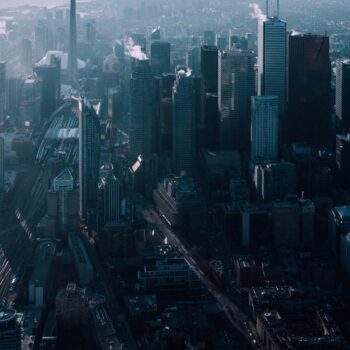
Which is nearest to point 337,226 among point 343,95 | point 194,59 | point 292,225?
point 292,225

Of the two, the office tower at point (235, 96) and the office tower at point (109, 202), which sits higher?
the office tower at point (235, 96)

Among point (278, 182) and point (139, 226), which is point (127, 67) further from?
point (139, 226)

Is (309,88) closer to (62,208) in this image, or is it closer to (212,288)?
(62,208)

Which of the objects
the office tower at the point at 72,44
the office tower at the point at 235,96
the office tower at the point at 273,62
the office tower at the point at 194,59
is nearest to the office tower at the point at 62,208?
the office tower at the point at 235,96

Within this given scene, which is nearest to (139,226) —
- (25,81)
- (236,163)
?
(236,163)

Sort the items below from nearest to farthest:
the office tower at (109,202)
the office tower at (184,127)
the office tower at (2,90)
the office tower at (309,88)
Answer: the office tower at (109,202) → the office tower at (184,127) → the office tower at (309,88) → the office tower at (2,90)

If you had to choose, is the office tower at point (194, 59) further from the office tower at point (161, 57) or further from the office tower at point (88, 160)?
the office tower at point (88, 160)
